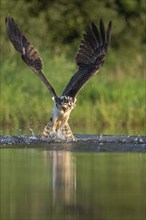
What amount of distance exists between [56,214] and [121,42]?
1916 centimetres

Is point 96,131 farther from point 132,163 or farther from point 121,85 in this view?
point 132,163

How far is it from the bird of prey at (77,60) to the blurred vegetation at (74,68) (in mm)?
1429

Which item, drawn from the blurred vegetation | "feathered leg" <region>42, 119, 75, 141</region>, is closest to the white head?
"feathered leg" <region>42, 119, 75, 141</region>

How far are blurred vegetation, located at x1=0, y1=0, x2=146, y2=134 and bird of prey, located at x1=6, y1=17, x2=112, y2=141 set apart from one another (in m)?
1.43

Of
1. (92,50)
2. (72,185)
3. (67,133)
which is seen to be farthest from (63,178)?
(92,50)

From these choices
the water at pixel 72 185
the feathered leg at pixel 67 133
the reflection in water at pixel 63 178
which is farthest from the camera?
the feathered leg at pixel 67 133

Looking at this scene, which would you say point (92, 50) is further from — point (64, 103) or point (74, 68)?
point (74, 68)

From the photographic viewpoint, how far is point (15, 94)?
20.0 meters

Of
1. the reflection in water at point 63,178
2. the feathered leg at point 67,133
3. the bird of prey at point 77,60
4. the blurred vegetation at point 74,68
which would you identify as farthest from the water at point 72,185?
the blurred vegetation at point 74,68

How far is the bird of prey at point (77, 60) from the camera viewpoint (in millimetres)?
15938

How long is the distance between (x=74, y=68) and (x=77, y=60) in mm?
4485

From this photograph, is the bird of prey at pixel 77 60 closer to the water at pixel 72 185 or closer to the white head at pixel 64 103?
the white head at pixel 64 103

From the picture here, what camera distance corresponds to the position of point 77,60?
16828 mm

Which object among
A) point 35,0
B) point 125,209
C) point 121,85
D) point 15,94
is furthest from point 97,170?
point 35,0
